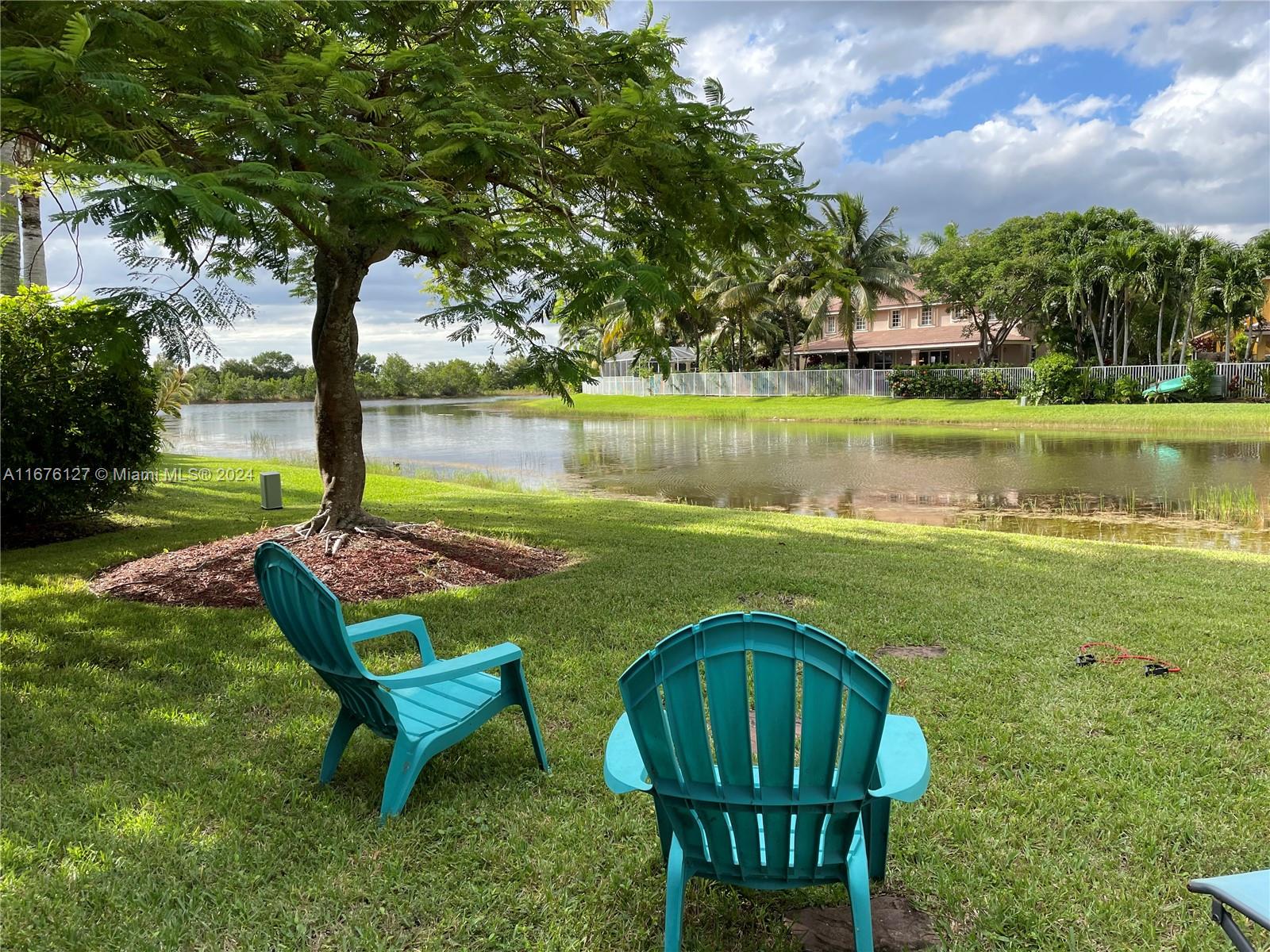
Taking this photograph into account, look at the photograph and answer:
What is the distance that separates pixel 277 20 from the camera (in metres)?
4.96

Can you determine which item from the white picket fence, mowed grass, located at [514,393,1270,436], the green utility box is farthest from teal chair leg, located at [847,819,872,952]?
the white picket fence

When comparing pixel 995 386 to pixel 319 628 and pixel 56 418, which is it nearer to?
pixel 56 418

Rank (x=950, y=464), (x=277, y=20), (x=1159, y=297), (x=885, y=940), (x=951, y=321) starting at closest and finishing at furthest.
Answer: (x=885, y=940) < (x=277, y=20) < (x=950, y=464) < (x=1159, y=297) < (x=951, y=321)

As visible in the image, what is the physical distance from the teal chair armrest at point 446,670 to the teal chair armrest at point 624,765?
28.8 inches

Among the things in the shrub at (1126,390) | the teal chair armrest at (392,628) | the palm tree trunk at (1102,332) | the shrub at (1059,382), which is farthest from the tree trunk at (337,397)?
the palm tree trunk at (1102,332)

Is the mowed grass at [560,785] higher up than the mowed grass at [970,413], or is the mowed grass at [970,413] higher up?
the mowed grass at [970,413]

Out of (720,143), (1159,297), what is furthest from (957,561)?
(1159,297)

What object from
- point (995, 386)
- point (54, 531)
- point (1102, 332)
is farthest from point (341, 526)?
point (1102, 332)

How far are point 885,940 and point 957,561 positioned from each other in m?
6.50

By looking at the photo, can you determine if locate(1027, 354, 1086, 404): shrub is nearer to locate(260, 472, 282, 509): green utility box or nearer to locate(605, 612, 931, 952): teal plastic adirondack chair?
locate(260, 472, 282, 509): green utility box

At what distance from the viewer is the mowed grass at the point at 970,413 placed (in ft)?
90.5

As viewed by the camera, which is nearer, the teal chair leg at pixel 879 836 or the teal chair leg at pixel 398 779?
the teal chair leg at pixel 879 836

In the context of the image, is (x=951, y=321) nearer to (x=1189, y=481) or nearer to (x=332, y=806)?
(x=1189, y=481)

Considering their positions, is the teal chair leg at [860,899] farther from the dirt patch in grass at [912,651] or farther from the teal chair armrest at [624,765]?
the dirt patch in grass at [912,651]
